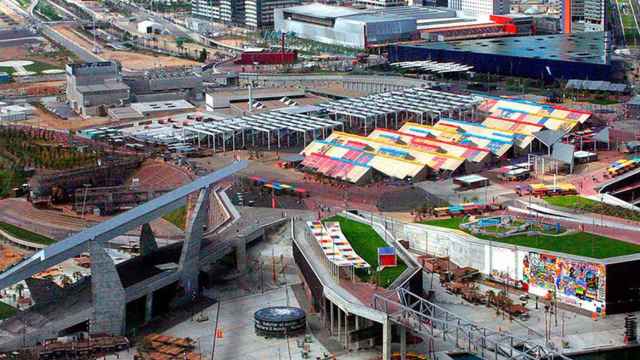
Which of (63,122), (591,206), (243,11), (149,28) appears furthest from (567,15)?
(591,206)

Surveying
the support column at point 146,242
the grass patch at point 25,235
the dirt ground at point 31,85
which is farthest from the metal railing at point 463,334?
the dirt ground at point 31,85

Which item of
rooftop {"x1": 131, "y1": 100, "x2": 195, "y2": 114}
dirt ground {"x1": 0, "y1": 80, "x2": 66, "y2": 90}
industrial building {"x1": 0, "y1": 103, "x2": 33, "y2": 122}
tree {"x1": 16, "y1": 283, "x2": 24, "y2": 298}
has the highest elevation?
dirt ground {"x1": 0, "y1": 80, "x2": 66, "y2": 90}

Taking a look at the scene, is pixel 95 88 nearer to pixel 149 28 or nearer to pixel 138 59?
pixel 138 59

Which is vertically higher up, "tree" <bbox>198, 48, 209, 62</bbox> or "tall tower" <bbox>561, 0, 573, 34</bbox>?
"tall tower" <bbox>561, 0, 573, 34</bbox>

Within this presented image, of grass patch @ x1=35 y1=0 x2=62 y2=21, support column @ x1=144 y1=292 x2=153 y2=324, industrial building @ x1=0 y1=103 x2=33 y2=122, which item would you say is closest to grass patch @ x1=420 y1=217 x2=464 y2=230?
support column @ x1=144 y1=292 x2=153 y2=324

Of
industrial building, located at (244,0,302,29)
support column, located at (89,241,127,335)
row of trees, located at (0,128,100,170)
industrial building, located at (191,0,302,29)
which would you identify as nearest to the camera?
support column, located at (89,241,127,335)

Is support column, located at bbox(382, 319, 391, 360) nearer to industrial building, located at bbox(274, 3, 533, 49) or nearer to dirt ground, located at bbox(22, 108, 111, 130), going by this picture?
dirt ground, located at bbox(22, 108, 111, 130)
